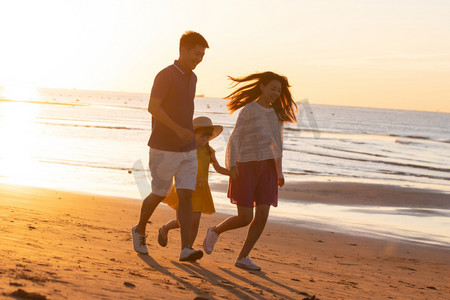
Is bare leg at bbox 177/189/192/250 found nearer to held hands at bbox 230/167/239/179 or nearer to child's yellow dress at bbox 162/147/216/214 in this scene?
child's yellow dress at bbox 162/147/216/214

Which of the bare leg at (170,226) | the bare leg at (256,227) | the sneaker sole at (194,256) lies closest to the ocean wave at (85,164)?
the bare leg at (170,226)

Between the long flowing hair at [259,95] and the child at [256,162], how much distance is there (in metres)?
0.01

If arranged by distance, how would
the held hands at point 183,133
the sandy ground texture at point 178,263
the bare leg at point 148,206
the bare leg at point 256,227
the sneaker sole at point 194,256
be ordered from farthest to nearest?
the bare leg at point 256,227, the bare leg at point 148,206, the sneaker sole at point 194,256, the held hands at point 183,133, the sandy ground texture at point 178,263

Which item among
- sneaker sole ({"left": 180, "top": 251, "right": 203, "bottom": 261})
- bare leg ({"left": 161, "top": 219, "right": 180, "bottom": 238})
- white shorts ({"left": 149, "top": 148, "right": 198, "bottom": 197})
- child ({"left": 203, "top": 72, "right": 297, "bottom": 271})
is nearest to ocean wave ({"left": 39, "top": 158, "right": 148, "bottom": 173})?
bare leg ({"left": 161, "top": 219, "right": 180, "bottom": 238})

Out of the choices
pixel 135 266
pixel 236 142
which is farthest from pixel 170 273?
pixel 236 142

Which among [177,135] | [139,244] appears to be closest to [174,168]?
[177,135]

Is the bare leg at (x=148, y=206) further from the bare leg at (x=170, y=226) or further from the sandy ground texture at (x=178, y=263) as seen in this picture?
the bare leg at (x=170, y=226)

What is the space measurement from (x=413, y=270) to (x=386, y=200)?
27.8ft

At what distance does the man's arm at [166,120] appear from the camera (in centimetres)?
503

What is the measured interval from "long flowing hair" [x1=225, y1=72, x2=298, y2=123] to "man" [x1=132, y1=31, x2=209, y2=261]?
0.86 m

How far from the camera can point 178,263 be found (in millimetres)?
5215

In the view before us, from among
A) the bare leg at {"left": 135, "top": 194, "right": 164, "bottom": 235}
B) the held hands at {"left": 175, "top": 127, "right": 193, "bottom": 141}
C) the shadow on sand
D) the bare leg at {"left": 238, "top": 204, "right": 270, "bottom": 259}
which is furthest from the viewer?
the bare leg at {"left": 238, "top": 204, "right": 270, "bottom": 259}

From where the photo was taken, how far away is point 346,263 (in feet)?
22.0

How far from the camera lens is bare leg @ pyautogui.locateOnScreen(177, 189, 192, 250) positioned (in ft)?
17.1
